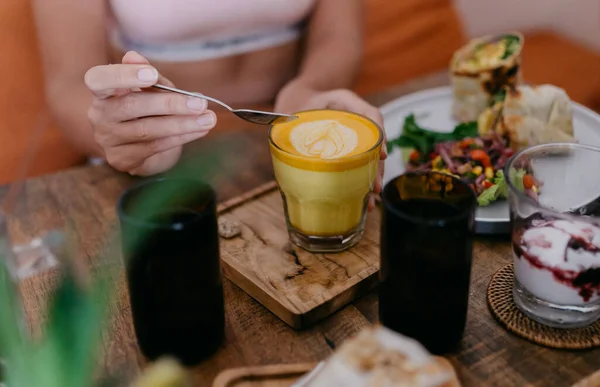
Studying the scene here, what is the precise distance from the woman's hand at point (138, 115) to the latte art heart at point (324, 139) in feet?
0.39

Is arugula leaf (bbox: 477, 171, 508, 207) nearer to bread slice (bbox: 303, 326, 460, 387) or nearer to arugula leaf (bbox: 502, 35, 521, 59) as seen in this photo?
bread slice (bbox: 303, 326, 460, 387)

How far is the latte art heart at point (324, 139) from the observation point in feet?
2.79

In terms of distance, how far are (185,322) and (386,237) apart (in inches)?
9.1

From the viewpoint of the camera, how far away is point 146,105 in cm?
93

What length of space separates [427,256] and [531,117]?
608 millimetres

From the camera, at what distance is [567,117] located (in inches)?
46.2

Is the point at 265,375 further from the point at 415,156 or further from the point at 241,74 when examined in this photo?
the point at 241,74

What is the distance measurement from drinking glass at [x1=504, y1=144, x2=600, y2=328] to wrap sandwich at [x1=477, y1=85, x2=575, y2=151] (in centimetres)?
31

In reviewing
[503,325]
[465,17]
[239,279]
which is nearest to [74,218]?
[239,279]

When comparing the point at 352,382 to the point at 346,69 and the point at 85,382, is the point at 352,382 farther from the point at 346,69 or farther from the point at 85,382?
the point at 346,69

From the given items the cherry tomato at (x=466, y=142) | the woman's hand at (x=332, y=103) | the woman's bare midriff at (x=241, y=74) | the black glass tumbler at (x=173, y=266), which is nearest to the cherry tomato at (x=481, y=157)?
the cherry tomato at (x=466, y=142)

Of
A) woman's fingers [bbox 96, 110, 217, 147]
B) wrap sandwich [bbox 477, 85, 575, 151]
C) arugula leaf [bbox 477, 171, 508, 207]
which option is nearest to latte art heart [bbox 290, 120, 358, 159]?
woman's fingers [bbox 96, 110, 217, 147]

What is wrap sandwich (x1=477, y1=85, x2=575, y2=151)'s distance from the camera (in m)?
1.16

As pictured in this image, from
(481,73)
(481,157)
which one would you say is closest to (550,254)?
(481,157)
